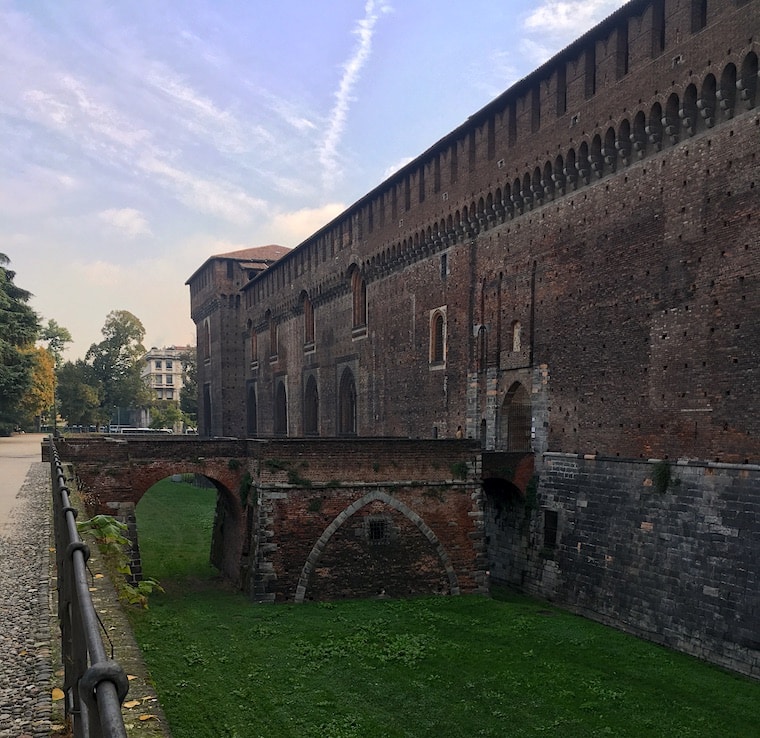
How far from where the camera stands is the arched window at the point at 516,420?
1712cm

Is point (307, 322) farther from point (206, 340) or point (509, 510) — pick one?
point (509, 510)

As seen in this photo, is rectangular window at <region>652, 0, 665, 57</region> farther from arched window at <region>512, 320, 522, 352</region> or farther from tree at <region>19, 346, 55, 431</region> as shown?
tree at <region>19, 346, 55, 431</region>

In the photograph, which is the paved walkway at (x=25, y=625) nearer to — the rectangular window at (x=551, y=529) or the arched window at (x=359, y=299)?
the rectangular window at (x=551, y=529)

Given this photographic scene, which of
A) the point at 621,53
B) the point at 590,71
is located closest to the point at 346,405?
the point at 590,71

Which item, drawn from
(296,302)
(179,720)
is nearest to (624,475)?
(179,720)

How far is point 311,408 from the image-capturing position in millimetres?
31828

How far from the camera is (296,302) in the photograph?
3234cm

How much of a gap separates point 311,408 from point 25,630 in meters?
26.2

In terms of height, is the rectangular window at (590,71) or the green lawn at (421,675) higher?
the rectangular window at (590,71)

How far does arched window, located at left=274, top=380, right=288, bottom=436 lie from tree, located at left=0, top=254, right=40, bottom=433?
37.3 ft

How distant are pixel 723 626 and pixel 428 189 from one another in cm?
1405

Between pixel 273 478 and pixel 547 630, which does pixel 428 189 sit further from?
pixel 547 630

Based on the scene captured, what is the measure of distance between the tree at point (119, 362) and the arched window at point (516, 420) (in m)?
46.1

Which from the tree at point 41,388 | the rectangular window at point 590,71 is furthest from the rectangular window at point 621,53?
the tree at point 41,388
